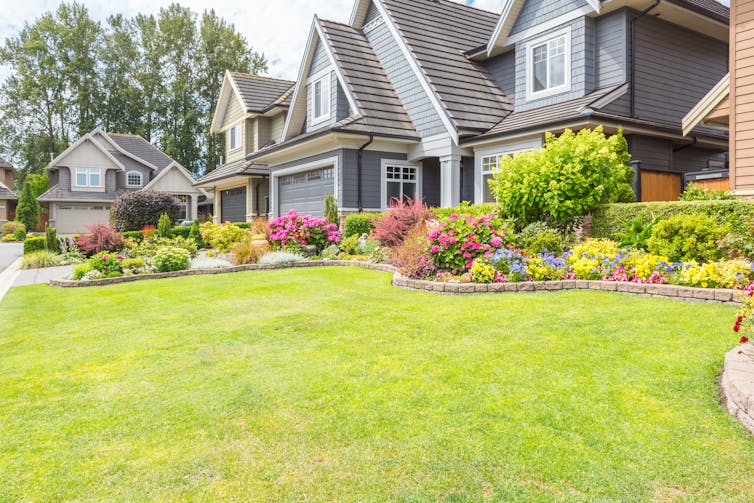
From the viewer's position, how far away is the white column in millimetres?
15445

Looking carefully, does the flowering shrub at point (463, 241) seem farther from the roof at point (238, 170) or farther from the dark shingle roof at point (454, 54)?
the roof at point (238, 170)

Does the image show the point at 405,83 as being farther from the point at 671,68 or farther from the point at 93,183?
the point at 93,183

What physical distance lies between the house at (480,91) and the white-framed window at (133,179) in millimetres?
26163

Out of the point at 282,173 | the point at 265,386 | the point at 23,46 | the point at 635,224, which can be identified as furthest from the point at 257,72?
the point at 265,386

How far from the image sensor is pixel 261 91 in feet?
88.6

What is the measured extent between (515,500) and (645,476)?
758 mm

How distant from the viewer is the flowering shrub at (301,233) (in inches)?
568

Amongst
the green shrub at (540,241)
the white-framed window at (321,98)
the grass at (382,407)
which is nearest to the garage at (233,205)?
the white-framed window at (321,98)

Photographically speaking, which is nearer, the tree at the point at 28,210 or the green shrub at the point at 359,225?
the green shrub at the point at 359,225

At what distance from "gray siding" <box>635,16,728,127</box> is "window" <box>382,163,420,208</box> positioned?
269 inches

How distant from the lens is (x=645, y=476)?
2.73 metres

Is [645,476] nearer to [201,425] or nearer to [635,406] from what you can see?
[635,406]

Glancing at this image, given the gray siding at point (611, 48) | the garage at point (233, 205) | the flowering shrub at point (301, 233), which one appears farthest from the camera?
the garage at point (233, 205)

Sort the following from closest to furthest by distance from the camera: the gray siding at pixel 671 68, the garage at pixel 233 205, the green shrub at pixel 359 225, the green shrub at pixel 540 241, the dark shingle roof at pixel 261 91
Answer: the green shrub at pixel 540 241
the gray siding at pixel 671 68
the green shrub at pixel 359 225
the dark shingle roof at pixel 261 91
the garage at pixel 233 205
